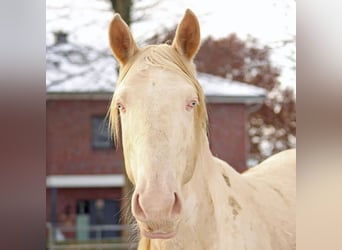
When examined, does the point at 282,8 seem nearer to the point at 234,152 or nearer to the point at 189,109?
the point at 189,109

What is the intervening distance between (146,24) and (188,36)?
1561mm

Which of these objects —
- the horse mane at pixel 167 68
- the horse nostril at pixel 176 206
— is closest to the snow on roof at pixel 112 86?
the horse mane at pixel 167 68

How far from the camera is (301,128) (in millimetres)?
1543

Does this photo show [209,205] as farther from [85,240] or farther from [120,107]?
[85,240]

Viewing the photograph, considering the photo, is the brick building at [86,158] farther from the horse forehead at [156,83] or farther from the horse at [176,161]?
the horse forehead at [156,83]

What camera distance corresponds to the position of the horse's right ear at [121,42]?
1462 millimetres

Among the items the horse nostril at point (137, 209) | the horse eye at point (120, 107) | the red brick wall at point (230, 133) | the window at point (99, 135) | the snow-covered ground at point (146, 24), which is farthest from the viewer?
the window at point (99, 135)

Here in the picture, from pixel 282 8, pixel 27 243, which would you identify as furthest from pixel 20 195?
pixel 282 8

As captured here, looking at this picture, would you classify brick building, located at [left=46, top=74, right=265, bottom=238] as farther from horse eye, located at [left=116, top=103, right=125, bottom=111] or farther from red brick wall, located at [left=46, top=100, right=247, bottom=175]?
horse eye, located at [left=116, top=103, right=125, bottom=111]

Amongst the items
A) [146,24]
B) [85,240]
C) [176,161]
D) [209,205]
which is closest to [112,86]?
[146,24]

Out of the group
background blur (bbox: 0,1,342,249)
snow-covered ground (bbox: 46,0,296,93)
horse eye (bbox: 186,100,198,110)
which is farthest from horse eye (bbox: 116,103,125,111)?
snow-covered ground (bbox: 46,0,296,93)

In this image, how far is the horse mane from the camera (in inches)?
54.9

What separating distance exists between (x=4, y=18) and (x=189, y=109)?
1.88ft

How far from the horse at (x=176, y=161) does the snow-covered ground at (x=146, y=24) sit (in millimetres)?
1303
